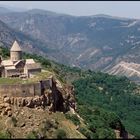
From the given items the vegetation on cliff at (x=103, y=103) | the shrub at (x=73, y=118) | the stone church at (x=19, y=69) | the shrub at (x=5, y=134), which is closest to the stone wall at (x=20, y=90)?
the stone church at (x=19, y=69)

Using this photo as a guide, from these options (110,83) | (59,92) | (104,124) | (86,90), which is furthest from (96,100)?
(59,92)

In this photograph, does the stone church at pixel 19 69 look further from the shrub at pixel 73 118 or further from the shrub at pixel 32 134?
the shrub at pixel 32 134

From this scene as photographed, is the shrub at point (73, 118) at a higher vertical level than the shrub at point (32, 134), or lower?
lower

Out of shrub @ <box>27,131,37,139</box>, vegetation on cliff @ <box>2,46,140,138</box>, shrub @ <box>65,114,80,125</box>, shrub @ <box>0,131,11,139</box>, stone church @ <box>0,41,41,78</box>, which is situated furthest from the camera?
vegetation on cliff @ <box>2,46,140,138</box>

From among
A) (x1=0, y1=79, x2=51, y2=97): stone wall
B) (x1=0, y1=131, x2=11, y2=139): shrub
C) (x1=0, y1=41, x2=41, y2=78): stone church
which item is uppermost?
(x1=0, y1=41, x2=41, y2=78): stone church

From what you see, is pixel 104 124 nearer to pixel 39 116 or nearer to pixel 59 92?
pixel 59 92

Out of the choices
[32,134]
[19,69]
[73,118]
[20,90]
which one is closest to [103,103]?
[73,118]

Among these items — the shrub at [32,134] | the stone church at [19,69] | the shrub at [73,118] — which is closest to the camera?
the shrub at [32,134]

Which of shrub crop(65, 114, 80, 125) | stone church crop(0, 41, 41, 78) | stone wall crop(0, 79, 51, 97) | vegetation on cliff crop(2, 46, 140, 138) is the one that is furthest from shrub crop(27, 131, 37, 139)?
stone church crop(0, 41, 41, 78)

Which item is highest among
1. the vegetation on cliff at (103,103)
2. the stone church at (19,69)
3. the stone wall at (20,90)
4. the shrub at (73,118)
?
the stone church at (19,69)

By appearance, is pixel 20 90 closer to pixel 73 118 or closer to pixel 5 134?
pixel 5 134

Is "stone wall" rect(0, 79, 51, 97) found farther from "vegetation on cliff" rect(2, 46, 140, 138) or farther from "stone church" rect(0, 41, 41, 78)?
"vegetation on cliff" rect(2, 46, 140, 138)

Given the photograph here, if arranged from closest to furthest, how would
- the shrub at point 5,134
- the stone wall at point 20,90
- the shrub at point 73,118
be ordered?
the shrub at point 5,134 < the stone wall at point 20,90 < the shrub at point 73,118

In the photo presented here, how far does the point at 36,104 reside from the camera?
186 ft
